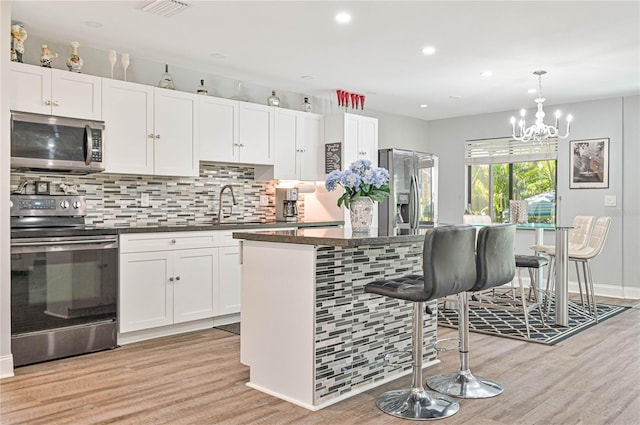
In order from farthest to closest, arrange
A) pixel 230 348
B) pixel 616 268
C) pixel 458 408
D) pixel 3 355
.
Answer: pixel 616 268
pixel 230 348
pixel 3 355
pixel 458 408

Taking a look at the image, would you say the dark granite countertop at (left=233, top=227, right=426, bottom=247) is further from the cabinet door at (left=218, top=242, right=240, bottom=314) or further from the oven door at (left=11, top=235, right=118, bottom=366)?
the cabinet door at (left=218, top=242, right=240, bottom=314)

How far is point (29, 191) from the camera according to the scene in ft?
13.8

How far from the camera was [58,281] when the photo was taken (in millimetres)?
3742

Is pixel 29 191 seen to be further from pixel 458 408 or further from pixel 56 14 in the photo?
pixel 458 408

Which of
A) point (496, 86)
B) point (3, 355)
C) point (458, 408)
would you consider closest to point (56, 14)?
point (3, 355)

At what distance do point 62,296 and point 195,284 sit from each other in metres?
1.16

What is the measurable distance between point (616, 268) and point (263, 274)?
5488mm

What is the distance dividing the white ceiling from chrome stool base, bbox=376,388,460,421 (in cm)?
253

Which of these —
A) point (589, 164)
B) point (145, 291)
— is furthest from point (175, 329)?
point (589, 164)

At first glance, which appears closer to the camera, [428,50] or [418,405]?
[418,405]

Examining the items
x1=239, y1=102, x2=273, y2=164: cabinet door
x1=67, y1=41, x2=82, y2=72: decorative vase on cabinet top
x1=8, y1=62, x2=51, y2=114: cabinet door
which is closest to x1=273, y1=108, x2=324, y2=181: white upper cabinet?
x1=239, y1=102, x2=273, y2=164: cabinet door

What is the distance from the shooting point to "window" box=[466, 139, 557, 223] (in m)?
7.36

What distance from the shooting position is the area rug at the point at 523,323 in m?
4.52

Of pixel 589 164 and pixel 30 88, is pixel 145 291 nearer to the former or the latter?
pixel 30 88
